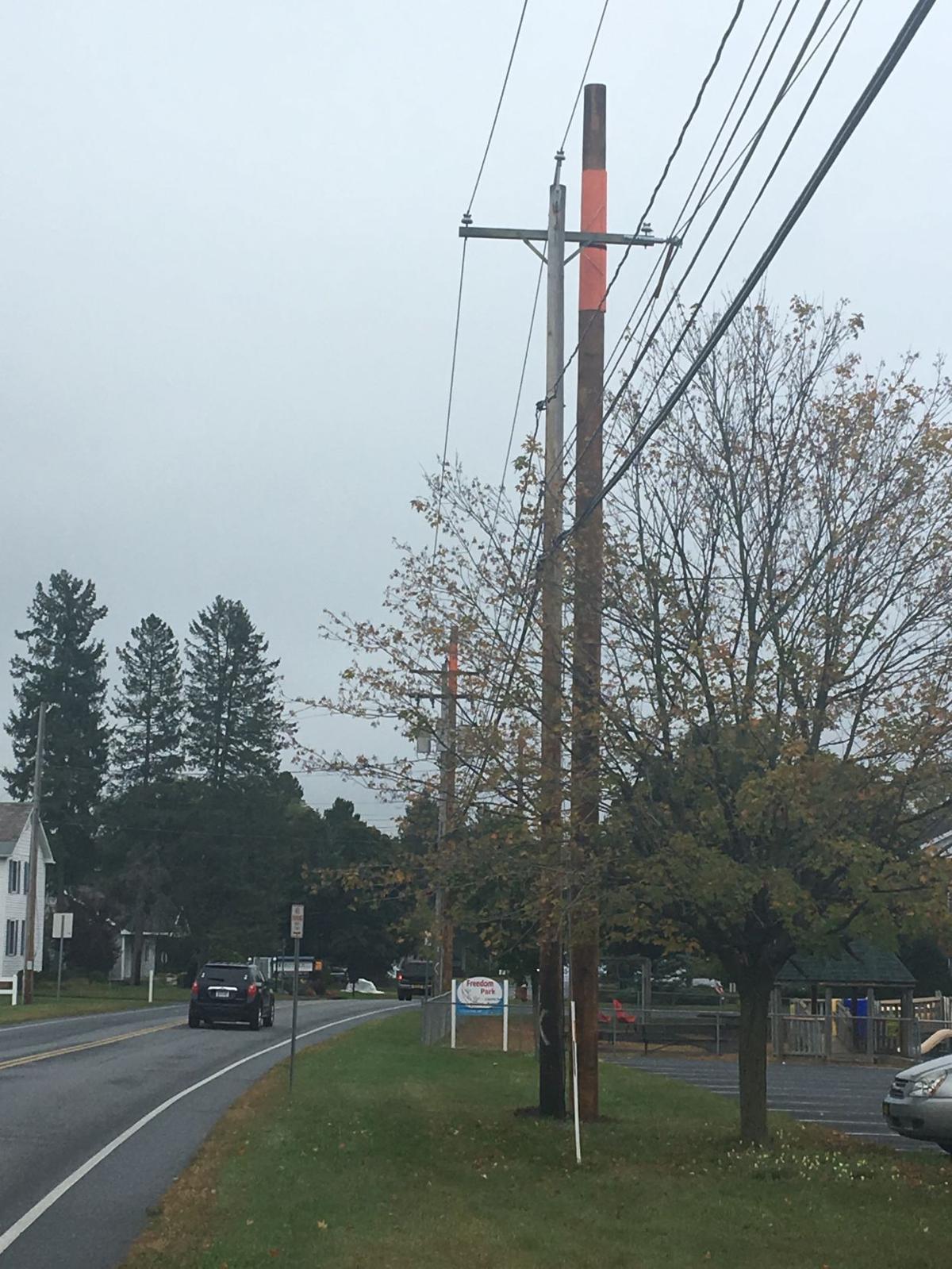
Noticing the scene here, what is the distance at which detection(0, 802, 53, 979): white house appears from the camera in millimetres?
64688

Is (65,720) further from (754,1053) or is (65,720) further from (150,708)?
(754,1053)

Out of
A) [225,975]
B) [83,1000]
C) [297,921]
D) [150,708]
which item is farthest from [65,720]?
[297,921]

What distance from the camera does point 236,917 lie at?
3287 inches

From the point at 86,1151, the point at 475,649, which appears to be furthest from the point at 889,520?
the point at 86,1151

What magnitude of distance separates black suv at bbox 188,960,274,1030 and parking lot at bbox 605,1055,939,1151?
970 centimetres

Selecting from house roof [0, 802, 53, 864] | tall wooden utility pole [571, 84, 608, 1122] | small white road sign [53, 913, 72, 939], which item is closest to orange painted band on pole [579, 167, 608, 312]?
tall wooden utility pole [571, 84, 608, 1122]

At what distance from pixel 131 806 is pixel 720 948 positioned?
7116 centimetres

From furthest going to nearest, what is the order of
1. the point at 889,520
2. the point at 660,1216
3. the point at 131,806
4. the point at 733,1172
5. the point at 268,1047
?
1. the point at 131,806
2. the point at 268,1047
3. the point at 889,520
4. the point at 733,1172
5. the point at 660,1216

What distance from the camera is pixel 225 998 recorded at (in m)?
38.0

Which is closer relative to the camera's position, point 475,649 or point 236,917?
point 475,649

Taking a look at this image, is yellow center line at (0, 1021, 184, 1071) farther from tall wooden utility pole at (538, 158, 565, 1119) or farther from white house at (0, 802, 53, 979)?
white house at (0, 802, 53, 979)

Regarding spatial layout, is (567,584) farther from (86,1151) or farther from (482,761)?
(86,1151)

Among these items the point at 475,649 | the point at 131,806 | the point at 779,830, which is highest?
the point at 131,806

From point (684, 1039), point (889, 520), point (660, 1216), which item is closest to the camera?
point (660, 1216)
